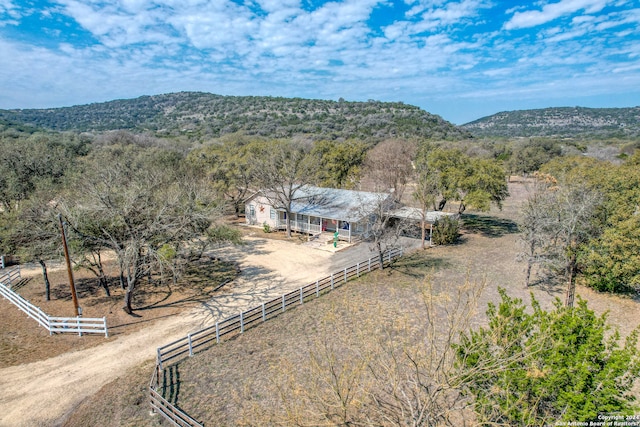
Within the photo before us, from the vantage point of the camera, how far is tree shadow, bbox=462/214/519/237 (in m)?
30.2

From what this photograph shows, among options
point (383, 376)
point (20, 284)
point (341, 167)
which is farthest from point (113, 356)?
point (341, 167)

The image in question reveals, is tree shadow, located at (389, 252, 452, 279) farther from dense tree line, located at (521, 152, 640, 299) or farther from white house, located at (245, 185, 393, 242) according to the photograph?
dense tree line, located at (521, 152, 640, 299)

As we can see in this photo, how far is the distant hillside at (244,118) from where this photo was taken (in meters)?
85.0

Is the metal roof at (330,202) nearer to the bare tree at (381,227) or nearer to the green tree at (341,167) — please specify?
the bare tree at (381,227)

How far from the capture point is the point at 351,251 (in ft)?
85.8

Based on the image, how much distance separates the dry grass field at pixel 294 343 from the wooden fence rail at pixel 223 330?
0.39m

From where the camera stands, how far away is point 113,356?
43.7ft

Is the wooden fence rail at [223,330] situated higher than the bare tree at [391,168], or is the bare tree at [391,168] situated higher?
the bare tree at [391,168]

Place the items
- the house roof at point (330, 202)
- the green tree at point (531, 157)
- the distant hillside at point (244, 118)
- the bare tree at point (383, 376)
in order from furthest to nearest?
the distant hillside at point (244, 118)
the green tree at point (531, 157)
the house roof at point (330, 202)
the bare tree at point (383, 376)

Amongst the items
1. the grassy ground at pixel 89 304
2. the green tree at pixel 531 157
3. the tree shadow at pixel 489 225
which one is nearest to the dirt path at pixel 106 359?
the grassy ground at pixel 89 304

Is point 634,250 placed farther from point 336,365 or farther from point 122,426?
point 122,426

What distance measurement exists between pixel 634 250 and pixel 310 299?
15335 mm

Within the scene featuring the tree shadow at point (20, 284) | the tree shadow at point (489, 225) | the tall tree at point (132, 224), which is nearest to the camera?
the tall tree at point (132, 224)

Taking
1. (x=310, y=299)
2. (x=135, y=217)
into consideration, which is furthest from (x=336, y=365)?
(x=135, y=217)
